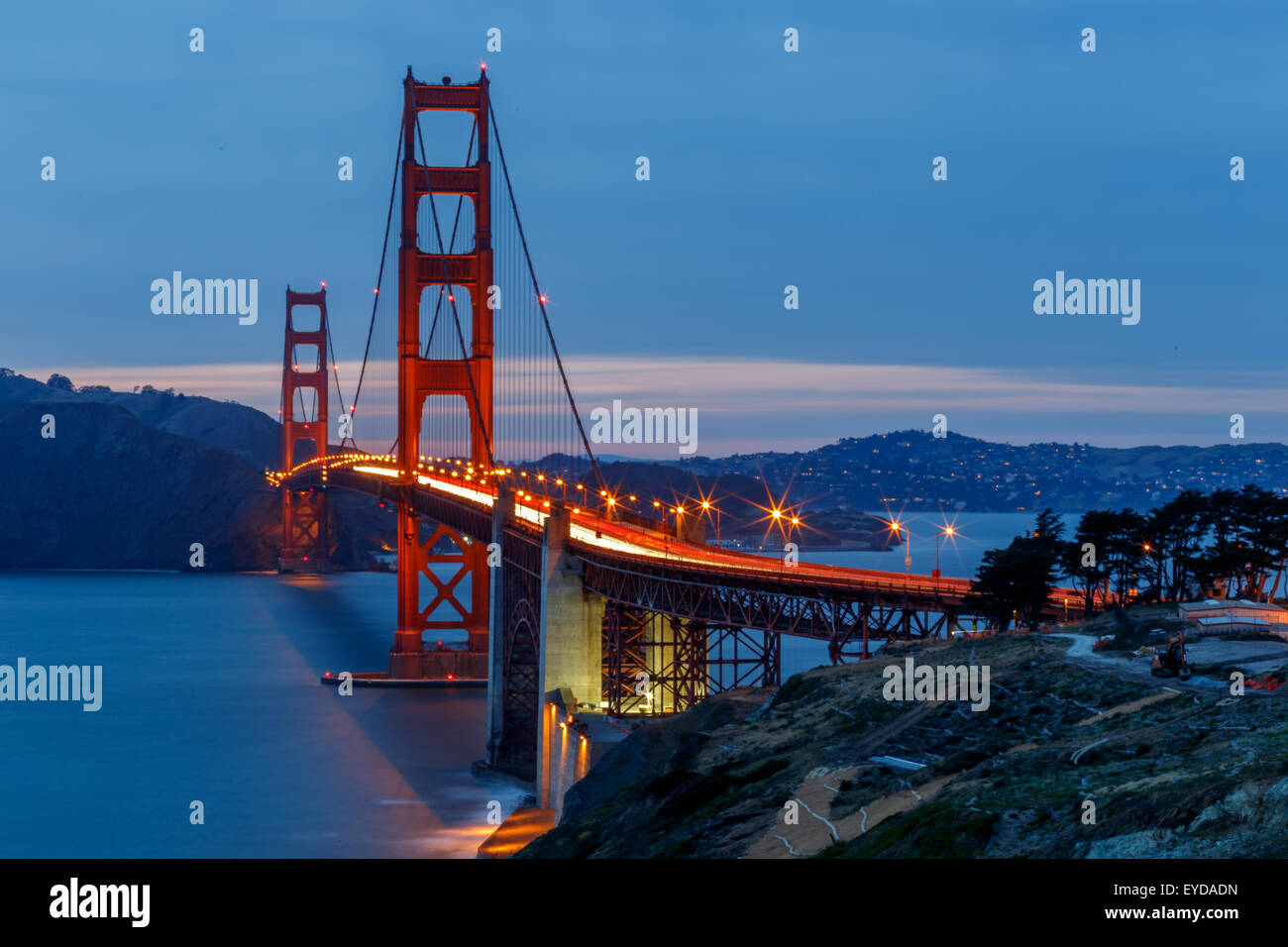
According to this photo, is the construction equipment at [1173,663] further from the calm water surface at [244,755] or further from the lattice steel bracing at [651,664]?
the calm water surface at [244,755]

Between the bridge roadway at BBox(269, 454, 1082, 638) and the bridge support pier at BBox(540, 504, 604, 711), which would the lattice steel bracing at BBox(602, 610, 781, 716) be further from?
the bridge roadway at BBox(269, 454, 1082, 638)

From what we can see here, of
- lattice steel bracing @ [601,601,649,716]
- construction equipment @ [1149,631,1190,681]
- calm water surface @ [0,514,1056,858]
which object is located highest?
construction equipment @ [1149,631,1190,681]

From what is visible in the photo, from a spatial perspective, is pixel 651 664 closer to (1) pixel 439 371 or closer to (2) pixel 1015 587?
(2) pixel 1015 587

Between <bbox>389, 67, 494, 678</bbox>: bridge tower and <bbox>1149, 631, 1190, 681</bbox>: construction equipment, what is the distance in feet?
209

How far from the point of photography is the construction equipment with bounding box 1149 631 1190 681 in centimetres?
3020

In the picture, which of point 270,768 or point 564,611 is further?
point 270,768

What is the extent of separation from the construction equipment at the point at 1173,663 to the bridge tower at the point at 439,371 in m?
63.8

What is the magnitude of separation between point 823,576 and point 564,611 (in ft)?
51.1

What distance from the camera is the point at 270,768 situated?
230 ft

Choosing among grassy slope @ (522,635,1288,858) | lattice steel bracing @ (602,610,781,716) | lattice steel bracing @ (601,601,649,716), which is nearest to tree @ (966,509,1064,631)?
grassy slope @ (522,635,1288,858)

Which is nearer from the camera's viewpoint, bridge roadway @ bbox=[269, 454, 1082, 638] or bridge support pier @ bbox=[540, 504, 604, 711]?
bridge roadway @ bbox=[269, 454, 1082, 638]

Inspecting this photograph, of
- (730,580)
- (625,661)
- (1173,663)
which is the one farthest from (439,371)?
(1173,663)

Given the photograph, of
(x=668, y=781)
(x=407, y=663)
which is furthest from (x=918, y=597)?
(x=407, y=663)

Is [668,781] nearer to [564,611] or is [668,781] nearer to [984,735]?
[984,735]
